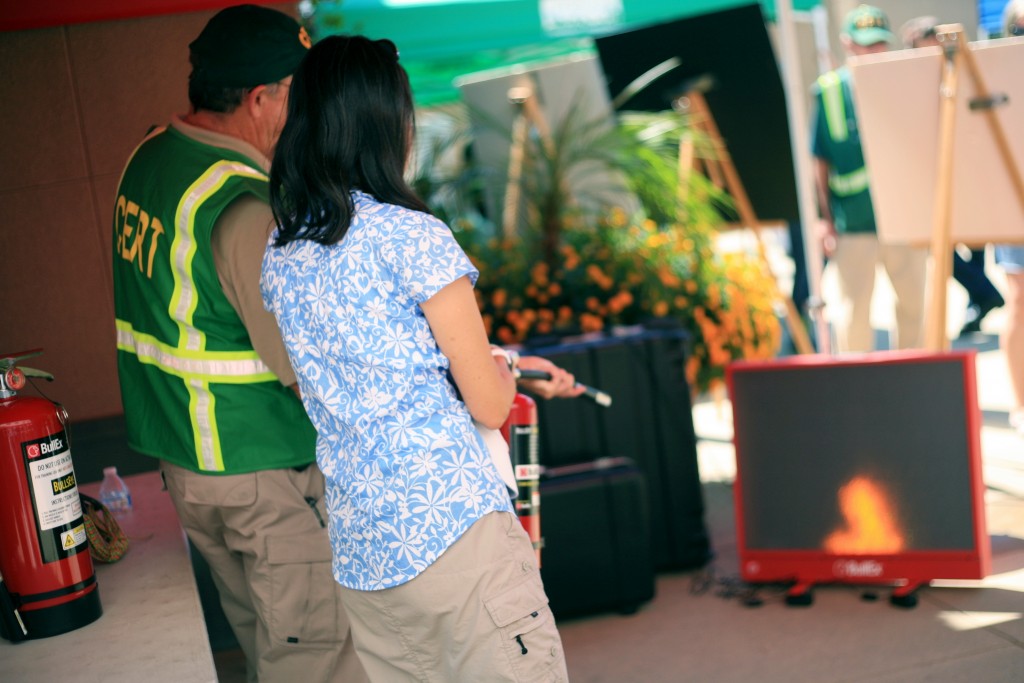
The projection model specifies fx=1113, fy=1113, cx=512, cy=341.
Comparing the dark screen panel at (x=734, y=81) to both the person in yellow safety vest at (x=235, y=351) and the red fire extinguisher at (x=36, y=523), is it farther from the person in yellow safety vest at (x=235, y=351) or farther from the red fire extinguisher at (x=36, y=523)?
the red fire extinguisher at (x=36, y=523)

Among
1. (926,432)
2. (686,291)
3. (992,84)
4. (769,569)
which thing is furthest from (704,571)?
(992,84)

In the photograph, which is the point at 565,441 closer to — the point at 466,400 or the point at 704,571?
the point at 704,571

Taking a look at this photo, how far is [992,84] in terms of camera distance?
13.0ft

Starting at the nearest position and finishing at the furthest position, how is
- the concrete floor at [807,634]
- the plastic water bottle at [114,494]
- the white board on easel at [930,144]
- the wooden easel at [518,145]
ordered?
the plastic water bottle at [114,494], the concrete floor at [807,634], the white board on easel at [930,144], the wooden easel at [518,145]

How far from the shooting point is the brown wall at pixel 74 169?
11.1 feet

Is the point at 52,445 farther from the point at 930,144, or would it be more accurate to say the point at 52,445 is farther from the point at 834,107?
the point at 834,107

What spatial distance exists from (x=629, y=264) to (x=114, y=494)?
8.28 ft

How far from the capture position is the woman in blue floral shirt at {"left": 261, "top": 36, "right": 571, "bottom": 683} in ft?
5.67

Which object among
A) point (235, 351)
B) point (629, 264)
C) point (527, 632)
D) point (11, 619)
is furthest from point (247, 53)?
point (629, 264)

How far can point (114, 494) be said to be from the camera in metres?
2.78

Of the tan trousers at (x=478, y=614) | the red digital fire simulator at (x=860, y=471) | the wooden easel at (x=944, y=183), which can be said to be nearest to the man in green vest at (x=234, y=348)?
the tan trousers at (x=478, y=614)

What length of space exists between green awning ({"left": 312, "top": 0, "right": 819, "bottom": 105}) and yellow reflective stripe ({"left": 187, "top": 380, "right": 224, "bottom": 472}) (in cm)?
402

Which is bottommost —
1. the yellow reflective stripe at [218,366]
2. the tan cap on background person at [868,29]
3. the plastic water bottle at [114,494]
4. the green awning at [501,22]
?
the plastic water bottle at [114,494]

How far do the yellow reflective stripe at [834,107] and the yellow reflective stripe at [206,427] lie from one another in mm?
4577
